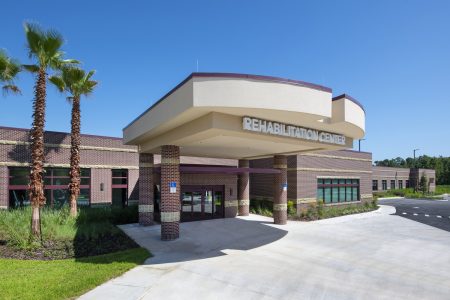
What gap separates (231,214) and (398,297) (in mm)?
15401

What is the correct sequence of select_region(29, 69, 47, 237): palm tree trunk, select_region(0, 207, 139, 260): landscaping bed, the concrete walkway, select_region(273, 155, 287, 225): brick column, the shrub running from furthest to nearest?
the shrub, select_region(273, 155, 287, 225): brick column, select_region(29, 69, 47, 237): palm tree trunk, select_region(0, 207, 139, 260): landscaping bed, the concrete walkway

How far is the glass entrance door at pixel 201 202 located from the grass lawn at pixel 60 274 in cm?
957

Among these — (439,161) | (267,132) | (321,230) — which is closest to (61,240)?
(267,132)

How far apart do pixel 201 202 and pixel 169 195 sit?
24.6ft

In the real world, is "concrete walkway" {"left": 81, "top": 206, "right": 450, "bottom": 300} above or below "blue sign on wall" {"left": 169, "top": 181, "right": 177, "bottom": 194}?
below

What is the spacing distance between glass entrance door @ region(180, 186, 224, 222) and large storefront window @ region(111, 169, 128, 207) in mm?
5695

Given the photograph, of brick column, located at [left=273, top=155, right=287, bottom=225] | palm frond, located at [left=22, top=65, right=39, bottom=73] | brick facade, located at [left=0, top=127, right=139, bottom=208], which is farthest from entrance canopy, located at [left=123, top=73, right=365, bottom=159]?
brick facade, located at [left=0, top=127, right=139, bottom=208]

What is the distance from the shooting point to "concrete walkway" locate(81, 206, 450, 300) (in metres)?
8.62

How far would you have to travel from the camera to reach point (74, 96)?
19.4 metres

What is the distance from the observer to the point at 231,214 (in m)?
23.2

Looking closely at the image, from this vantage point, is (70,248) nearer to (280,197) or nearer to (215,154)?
(215,154)

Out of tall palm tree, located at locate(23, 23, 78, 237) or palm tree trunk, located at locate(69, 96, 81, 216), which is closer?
tall palm tree, located at locate(23, 23, 78, 237)

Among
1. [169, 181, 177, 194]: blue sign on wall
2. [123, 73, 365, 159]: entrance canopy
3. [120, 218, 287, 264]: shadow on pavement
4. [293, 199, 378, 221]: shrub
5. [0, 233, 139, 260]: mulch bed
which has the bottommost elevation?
[293, 199, 378, 221]: shrub

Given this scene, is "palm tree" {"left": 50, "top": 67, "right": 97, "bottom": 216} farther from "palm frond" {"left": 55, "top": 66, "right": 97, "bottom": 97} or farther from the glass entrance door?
the glass entrance door
